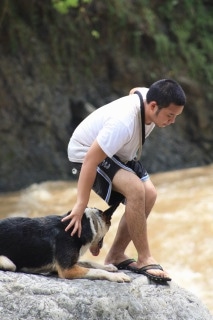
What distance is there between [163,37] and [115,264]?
35.7 feet

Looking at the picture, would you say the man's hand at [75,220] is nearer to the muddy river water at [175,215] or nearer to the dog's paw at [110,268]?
the dog's paw at [110,268]

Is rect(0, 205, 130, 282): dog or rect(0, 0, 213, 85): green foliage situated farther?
rect(0, 0, 213, 85): green foliage

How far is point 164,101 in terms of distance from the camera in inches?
167

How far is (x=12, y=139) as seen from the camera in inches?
490

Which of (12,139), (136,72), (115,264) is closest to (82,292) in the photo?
(115,264)

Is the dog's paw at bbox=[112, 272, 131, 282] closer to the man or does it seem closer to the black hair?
the man

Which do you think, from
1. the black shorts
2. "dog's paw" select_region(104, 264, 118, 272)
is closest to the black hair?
the black shorts


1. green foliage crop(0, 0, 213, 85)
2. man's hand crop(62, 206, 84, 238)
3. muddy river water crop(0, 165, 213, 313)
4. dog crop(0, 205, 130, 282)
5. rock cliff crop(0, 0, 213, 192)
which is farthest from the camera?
green foliage crop(0, 0, 213, 85)

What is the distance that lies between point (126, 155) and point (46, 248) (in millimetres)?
961

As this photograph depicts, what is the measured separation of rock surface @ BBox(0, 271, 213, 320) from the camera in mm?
3502

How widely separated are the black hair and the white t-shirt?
16 cm

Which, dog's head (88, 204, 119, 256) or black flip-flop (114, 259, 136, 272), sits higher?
dog's head (88, 204, 119, 256)

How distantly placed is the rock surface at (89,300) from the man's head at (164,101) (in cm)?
119

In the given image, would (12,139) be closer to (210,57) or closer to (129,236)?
(210,57)
